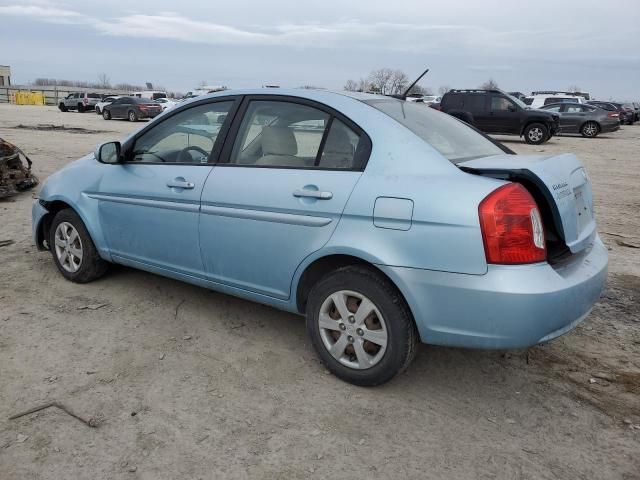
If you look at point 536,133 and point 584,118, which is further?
point 584,118

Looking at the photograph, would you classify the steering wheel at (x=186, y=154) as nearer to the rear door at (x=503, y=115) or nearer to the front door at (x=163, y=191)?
the front door at (x=163, y=191)

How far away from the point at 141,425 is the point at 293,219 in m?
1.34

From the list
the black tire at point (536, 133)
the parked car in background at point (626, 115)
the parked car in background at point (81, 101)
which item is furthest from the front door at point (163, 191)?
the parked car in background at point (81, 101)

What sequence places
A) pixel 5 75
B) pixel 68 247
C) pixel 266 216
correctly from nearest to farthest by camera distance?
pixel 266 216 → pixel 68 247 → pixel 5 75

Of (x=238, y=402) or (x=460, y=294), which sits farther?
(x=238, y=402)

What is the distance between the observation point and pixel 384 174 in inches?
115

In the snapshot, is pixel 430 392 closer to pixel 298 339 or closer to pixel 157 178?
pixel 298 339

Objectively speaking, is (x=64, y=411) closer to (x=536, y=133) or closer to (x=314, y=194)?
(x=314, y=194)

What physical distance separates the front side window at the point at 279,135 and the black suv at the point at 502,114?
1714 cm

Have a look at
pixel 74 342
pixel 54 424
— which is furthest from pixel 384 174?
pixel 74 342

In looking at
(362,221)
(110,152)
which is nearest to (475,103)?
(110,152)

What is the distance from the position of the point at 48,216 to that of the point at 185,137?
1.68 metres

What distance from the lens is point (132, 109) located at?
1208 inches

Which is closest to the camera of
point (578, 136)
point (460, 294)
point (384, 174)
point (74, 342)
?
point (460, 294)
